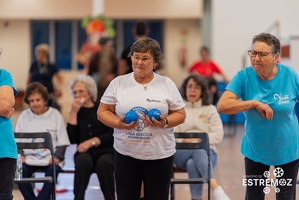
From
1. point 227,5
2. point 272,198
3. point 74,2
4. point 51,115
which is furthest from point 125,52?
point 74,2

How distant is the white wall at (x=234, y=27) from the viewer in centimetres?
1320

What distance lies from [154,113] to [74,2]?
15.7 meters

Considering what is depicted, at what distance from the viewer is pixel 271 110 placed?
146 inches

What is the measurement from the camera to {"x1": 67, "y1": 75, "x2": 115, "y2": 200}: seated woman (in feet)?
17.5

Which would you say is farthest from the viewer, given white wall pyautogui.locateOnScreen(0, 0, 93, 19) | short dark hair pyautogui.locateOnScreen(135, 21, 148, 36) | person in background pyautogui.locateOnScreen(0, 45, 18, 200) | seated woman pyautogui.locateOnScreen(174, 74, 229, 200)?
white wall pyautogui.locateOnScreen(0, 0, 93, 19)

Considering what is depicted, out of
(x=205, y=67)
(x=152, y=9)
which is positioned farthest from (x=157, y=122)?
(x=152, y=9)

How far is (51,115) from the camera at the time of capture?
18.4ft

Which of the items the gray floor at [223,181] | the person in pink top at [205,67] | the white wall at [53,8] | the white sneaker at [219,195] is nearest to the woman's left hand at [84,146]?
the gray floor at [223,181]

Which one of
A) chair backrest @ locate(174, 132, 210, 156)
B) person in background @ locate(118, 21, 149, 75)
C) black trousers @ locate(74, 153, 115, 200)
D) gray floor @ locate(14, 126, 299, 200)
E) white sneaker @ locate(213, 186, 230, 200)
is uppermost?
person in background @ locate(118, 21, 149, 75)

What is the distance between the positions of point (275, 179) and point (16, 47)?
53.9 ft

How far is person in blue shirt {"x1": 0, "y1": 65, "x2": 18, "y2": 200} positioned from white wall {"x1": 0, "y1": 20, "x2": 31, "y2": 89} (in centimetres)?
1580

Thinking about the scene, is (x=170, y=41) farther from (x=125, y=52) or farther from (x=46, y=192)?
(x=46, y=192)

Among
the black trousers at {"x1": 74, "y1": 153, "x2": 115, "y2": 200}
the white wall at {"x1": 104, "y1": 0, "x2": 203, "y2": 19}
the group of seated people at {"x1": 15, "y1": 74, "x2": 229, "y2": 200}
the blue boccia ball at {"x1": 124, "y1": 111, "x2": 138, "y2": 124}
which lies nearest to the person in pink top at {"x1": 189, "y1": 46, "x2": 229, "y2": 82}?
the group of seated people at {"x1": 15, "y1": 74, "x2": 229, "y2": 200}

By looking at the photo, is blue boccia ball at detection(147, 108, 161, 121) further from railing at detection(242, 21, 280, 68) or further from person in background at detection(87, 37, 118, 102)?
railing at detection(242, 21, 280, 68)
